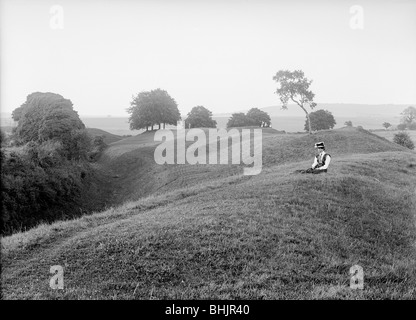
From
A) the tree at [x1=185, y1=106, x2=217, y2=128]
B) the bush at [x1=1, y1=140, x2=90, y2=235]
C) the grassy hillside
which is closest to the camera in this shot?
the grassy hillside

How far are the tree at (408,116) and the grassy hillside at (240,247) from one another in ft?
327

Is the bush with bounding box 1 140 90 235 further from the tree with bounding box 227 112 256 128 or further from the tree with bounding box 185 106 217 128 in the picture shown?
the tree with bounding box 227 112 256 128

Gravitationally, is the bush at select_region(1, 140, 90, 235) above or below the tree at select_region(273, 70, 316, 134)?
below

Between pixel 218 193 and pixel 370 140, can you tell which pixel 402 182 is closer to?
pixel 218 193

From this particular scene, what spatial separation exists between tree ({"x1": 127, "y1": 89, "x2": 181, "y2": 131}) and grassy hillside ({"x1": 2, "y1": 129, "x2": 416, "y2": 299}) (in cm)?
5866

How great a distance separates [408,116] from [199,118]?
71651 mm

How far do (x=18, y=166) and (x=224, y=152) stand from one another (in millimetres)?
22940

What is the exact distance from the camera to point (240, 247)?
897 centimetres

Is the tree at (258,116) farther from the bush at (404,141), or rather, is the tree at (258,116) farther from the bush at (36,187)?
the bush at (36,187)

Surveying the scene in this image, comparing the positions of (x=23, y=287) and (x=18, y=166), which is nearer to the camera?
(x=23, y=287)

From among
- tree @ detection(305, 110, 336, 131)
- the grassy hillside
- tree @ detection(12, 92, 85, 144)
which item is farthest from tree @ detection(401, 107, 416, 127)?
tree @ detection(12, 92, 85, 144)

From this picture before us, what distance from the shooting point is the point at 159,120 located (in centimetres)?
7500

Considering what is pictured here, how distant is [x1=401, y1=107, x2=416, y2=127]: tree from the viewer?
9900cm

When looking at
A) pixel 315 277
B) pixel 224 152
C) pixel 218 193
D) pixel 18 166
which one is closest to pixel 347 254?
pixel 315 277
